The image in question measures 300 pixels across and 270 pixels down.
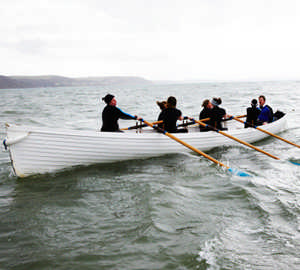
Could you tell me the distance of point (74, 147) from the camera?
21.4 ft

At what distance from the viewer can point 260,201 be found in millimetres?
5188

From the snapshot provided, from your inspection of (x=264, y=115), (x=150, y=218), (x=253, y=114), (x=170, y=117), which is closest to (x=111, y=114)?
(x=170, y=117)

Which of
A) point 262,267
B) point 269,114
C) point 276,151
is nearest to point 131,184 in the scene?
point 262,267

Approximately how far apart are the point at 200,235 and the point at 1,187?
4.63m

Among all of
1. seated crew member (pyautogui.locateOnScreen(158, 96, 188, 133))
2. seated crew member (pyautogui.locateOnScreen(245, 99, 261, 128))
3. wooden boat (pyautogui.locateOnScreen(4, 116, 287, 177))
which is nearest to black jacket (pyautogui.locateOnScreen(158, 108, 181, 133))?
seated crew member (pyautogui.locateOnScreen(158, 96, 188, 133))

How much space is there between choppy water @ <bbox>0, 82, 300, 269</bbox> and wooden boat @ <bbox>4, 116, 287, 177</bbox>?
0.28m

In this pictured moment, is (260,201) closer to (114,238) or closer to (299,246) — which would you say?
(299,246)

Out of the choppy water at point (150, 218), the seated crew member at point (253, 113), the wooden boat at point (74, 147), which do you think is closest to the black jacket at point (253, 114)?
the seated crew member at point (253, 113)

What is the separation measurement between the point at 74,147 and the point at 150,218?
2988 millimetres

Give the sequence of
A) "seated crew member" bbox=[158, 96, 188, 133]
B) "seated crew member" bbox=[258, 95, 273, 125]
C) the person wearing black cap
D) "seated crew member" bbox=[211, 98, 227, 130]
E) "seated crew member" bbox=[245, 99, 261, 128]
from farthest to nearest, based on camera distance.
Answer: "seated crew member" bbox=[258, 95, 273, 125] → "seated crew member" bbox=[245, 99, 261, 128] → "seated crew member" bbox=[211, 98, 227, 130] → "seated crew member" bbox=[158, 96, 188, 133] → the person wearing black cap

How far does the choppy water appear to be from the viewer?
348 centimetres

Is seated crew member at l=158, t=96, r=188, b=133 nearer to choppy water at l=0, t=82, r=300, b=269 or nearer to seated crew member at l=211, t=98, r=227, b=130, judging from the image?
choppy water at l=0, t=82, r=300, b=269

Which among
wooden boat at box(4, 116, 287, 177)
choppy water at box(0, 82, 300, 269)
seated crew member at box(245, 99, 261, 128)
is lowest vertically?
choppy water at box(0, 82, 300, 269)

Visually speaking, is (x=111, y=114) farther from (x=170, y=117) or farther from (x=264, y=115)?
(x=264, y=115)
